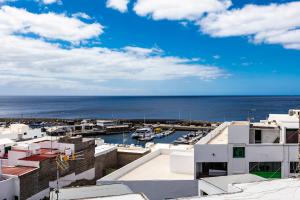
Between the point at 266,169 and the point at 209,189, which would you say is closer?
the point at 209,189

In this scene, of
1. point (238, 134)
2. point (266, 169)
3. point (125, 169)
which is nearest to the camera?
point (266, 169)

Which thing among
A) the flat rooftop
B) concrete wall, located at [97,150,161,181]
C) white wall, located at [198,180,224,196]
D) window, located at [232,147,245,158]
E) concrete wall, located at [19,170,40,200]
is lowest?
concrete wall, located at [19,170,40,200]

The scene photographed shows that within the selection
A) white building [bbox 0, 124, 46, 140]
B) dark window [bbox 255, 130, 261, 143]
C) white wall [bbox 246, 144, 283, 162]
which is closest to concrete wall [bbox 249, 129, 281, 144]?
dark window [bbox 255, 130, 261, 143]

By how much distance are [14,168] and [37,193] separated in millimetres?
2616

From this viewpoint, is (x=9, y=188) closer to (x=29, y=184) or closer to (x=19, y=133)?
(x=29, y=184)

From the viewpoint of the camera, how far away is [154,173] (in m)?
21.1

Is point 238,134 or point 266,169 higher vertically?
point 238,134

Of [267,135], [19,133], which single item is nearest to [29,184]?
[267,135]

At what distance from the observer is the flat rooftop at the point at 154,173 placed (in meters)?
20.0

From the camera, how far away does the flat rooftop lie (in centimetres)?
2002

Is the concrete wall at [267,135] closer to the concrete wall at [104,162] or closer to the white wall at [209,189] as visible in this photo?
the white wall at [209,189]

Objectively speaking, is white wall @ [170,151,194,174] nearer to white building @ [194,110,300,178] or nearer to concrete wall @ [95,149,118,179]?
white building @ [194,110,300,178]

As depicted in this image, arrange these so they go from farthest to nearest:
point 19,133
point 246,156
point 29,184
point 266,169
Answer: point 19,133, point 29,184, point 266,169, point 246,156

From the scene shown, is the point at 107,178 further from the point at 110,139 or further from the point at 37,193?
the point at 110,139
